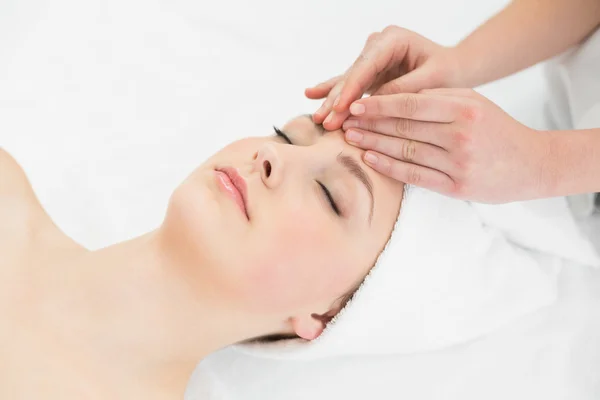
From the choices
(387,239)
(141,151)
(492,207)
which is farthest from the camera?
(141,151)

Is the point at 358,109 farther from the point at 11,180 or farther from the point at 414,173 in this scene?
the point at 11,180

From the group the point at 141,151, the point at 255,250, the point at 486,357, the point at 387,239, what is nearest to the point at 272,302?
the point at 255,250

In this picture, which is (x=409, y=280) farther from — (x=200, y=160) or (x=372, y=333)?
(x=200, y=160)

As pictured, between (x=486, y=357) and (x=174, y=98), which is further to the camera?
(x=174, y=98)

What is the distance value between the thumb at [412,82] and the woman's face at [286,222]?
169 millimetres

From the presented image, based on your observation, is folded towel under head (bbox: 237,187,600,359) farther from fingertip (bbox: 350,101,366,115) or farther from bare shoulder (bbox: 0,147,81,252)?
bare shoulder (bbox: 0,147,81,252)

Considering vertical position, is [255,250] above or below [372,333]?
above

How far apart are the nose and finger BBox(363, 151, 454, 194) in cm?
17

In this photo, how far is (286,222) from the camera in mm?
1089

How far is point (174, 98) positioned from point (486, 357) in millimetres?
1109

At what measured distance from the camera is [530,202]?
138 centimetres

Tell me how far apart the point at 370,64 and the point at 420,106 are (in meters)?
0.24

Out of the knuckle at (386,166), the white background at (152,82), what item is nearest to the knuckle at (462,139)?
the knuckle at (386,166)

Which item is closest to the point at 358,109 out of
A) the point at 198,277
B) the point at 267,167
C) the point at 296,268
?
the point at 267,167
